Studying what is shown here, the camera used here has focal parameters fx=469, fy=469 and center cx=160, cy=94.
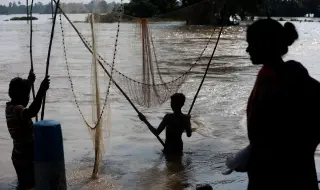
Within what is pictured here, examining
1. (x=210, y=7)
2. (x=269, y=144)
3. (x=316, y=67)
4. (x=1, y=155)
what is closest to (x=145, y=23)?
(x=210, y=7)

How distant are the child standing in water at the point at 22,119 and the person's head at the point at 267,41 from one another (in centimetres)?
188

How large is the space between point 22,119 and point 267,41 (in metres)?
2.18

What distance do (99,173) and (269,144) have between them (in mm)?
3598

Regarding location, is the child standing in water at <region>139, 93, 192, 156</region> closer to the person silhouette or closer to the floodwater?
the floodwater

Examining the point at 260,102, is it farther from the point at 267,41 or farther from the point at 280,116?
the point at 267,41

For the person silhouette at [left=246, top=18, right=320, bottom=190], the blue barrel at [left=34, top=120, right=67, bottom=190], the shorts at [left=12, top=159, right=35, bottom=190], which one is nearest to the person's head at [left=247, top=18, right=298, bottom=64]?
the person silhouette at [left=246, top=18, right=320, bottom=190]

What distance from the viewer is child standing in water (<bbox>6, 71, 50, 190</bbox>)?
349 centimetres

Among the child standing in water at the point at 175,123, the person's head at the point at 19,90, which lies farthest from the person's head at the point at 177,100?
the person's head at the point at 19,90

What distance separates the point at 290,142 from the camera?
6.53 ft

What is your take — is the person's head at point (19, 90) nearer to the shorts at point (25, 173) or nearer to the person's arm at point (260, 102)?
the shorts at point (25, 173)

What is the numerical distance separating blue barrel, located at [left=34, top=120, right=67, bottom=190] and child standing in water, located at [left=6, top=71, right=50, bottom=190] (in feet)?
0.49

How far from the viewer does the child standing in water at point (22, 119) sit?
3485mm

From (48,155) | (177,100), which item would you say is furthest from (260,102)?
(177,100)

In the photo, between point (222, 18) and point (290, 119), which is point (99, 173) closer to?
point (222, 18)
